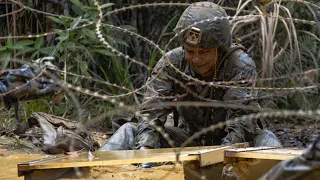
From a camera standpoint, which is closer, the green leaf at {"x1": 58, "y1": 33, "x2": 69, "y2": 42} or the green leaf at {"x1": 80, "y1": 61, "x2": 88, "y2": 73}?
the green leaf at {"x1": 58, "y1": 33, "x2": 69, "y2": 42}

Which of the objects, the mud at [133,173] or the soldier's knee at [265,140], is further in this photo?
the soldier's knee at [265,140]

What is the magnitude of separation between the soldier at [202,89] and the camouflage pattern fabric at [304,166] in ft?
9.77

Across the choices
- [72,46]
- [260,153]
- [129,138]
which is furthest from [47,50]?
[260,153]

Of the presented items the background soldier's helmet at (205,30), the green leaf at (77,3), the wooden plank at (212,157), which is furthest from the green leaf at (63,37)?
the wooden plank at (212,157)

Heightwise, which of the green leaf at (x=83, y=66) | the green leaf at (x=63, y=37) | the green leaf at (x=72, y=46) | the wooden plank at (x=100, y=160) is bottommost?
the green leaf at (x=83, y=66)

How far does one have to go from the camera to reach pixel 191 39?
504 cm

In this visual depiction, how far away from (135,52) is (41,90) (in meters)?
6.89

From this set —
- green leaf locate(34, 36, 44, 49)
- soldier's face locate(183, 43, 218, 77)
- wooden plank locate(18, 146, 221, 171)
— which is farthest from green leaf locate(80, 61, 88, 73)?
wooden plank locate(18, 146, 221, 171)

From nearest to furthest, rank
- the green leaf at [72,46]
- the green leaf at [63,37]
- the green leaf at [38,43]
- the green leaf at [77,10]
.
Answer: the green leaf at [63,37]
the green leaf at [72,46]
the green leaf at [38,43]
the green leaf at [77,10]

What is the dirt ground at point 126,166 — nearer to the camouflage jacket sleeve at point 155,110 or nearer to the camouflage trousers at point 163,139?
the camouflage jacket sleeve at point 155,110

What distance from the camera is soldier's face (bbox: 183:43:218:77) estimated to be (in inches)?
202

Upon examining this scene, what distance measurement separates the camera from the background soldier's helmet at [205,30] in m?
5.05

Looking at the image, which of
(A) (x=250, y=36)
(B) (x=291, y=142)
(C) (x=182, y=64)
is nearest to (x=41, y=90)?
(C) (x=182, y=64)

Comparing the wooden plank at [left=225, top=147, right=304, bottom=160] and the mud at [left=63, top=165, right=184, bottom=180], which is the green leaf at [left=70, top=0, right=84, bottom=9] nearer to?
the mud at [left=63, top=165, right=184, bottom=180]
